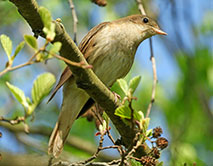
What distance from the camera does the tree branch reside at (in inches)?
97.5

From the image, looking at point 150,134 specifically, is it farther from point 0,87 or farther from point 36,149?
point 0,87

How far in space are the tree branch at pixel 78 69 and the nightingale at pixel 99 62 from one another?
889mm

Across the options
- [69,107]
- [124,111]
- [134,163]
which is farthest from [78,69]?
[69,107]

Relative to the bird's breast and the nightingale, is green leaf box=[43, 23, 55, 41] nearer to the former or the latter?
the nightingale

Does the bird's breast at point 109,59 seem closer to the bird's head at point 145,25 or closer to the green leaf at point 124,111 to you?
the bird's head at point 145,25

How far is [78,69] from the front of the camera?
2.91 metres

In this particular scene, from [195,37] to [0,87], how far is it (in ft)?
12.4

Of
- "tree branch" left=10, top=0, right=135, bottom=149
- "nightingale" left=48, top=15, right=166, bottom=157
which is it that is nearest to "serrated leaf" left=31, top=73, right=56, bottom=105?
"tree branch" left=10, top=0, right=135, bottom=149

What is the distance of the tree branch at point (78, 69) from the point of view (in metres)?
2.48

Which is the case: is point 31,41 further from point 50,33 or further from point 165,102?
point 165,102

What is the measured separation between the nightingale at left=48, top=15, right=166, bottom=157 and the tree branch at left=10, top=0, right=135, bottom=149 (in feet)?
2.92

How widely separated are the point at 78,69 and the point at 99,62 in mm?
1331

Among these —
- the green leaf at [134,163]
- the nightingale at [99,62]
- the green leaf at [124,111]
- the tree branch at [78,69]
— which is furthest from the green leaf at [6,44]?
the nightingale at [99,62]

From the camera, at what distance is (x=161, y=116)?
20.4 feet
